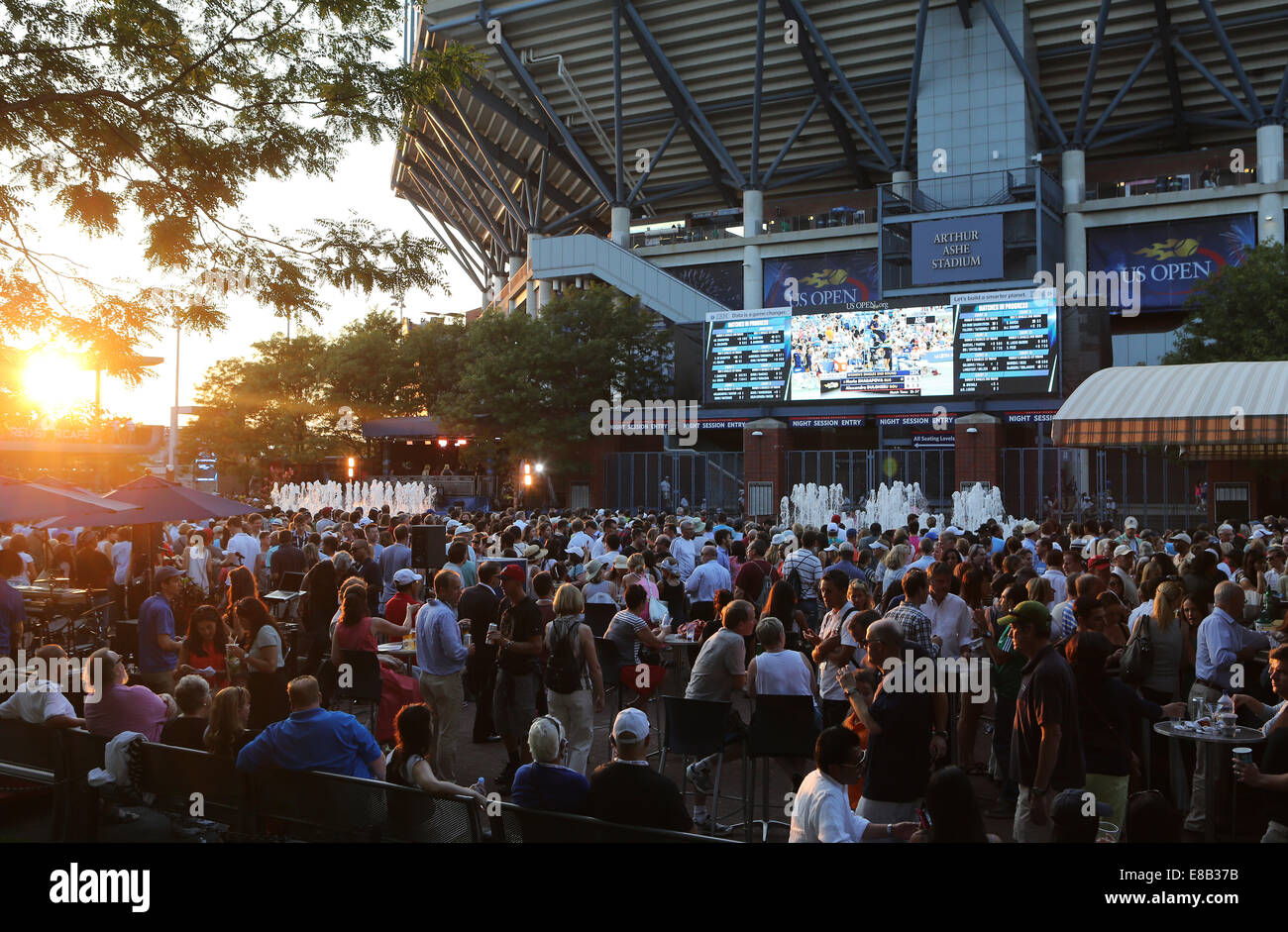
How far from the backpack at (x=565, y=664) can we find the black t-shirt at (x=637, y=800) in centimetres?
A: 268

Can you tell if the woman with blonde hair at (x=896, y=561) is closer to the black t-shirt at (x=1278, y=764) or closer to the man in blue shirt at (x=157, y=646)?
the black t-shirt at (x=1278, y=764)

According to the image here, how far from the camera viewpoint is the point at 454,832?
17.9 ft

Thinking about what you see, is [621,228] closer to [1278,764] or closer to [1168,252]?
[1168,252]

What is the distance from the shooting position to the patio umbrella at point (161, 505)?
44.6 ft

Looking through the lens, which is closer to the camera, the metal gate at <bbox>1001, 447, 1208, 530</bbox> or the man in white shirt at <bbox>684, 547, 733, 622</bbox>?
the man in white shirt at <bbox>684, 547, 733, 622</bbox>

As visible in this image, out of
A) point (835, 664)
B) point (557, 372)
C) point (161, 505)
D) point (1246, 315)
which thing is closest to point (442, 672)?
point (835, 664)

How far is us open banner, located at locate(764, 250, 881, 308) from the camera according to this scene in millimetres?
46938

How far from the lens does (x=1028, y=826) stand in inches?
223

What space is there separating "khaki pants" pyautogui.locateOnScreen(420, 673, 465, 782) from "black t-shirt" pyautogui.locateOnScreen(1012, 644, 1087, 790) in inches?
189

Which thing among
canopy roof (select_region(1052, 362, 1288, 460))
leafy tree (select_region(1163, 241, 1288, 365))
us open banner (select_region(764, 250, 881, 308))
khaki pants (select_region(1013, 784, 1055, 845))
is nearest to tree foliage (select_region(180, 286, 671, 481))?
us open banner (select_region(764, 250, 881, 308))

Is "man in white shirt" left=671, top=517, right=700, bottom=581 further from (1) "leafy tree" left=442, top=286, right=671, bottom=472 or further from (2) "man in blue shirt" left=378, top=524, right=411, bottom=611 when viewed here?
(1) "leafy tree" left=442, top=286, right=671, bottom=472

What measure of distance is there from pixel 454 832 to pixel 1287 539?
12802 millimetres

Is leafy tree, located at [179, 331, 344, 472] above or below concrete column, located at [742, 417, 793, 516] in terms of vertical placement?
above

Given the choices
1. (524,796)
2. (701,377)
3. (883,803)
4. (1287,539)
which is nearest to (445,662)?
(524,796)
